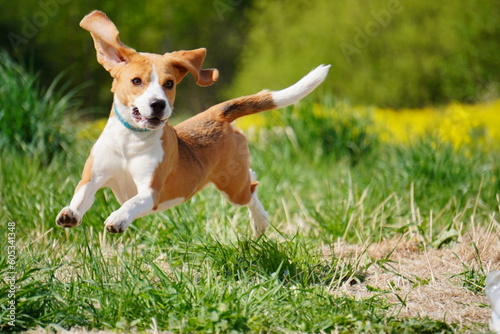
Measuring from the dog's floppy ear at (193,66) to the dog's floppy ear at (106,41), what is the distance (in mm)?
196

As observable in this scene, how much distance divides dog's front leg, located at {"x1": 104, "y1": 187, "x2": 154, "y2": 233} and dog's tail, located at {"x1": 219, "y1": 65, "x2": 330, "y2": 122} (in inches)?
32.2

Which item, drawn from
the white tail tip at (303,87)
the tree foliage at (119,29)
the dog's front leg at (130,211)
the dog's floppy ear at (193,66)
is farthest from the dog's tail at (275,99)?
the tree foliage at (119,29)

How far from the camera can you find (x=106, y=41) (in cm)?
285

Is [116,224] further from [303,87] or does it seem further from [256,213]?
[256,213]

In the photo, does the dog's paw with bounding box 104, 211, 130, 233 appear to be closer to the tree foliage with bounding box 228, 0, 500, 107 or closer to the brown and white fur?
the brown and white fur

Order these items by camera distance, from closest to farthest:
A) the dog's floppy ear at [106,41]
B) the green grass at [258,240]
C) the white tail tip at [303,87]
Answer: the dog's floppy ear at [106,41]
the green grass at [258,240]
the white tail tip at [303,87]

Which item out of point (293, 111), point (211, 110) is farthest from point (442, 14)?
point (211, 110)

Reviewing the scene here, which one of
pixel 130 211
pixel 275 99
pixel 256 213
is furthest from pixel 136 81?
pixel 256 213

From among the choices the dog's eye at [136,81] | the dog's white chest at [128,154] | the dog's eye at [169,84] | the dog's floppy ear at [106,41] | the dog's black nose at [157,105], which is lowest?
the dog's white chest at [128,154]

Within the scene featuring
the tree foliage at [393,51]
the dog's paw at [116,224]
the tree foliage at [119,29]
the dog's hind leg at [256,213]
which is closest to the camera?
the dog's paw at [116,224]

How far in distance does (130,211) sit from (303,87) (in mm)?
1131

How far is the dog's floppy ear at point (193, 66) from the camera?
2.88 m

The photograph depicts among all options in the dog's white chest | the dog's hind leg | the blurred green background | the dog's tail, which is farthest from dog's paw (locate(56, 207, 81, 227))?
the blurred green background

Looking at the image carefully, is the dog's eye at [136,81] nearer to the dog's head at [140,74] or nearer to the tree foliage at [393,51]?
the dog's head at [140,74]
